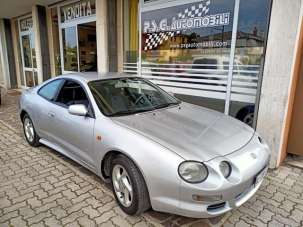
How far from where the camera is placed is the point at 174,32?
16.3 feet

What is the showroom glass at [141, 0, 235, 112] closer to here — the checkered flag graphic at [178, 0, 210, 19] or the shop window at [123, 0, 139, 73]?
the checkered flag graphic at [178, 0, 210, 19]

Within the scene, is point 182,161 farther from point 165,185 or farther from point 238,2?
point 238,2

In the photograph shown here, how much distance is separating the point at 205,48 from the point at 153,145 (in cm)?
304

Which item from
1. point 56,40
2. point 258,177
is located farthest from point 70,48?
point 258,177

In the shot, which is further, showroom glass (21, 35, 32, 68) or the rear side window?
showroom glass (21, 35, 32, 68)

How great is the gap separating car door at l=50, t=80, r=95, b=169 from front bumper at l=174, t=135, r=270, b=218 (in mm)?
1256

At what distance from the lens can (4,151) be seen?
3908 millimetres

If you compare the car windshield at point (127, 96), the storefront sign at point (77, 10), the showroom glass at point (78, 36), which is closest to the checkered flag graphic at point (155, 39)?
the showroom glass at point (78, 36)

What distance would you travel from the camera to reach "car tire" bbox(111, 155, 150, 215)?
2078mm

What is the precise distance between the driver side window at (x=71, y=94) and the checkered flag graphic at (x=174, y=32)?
8.89 feet

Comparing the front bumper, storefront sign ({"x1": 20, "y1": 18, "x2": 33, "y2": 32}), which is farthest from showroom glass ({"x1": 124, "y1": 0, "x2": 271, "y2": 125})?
storefront sign ({"x1": 20, "y1": 18, "x2": 33, "y2": 32})

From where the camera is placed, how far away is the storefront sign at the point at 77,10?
641cm

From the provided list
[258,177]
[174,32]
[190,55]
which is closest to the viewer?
[258,177]

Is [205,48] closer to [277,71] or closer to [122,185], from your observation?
[277,71]
